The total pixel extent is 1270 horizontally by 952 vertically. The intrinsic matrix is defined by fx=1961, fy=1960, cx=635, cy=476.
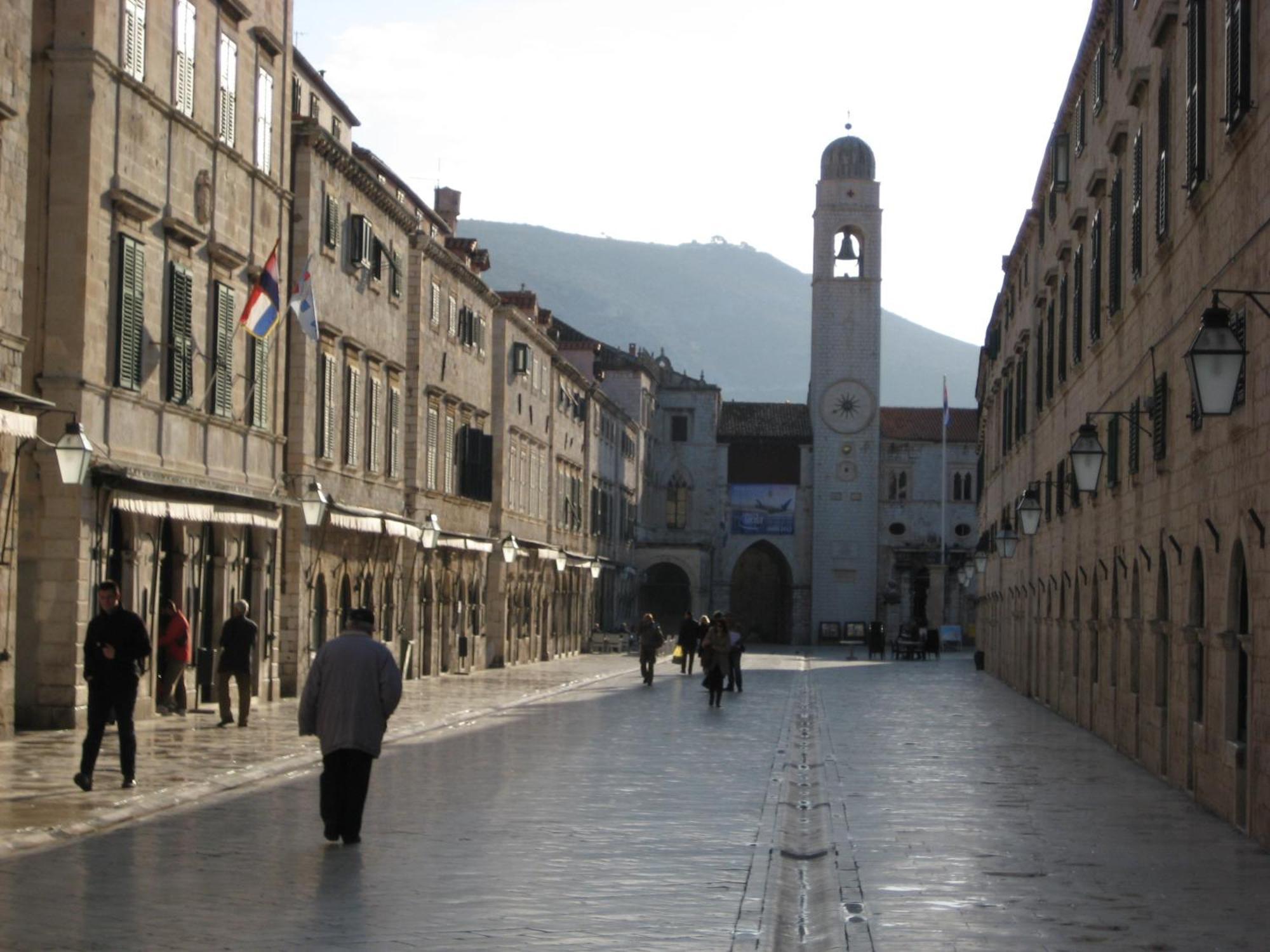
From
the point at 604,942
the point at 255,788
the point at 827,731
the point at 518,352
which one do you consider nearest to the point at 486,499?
the point at 518,352

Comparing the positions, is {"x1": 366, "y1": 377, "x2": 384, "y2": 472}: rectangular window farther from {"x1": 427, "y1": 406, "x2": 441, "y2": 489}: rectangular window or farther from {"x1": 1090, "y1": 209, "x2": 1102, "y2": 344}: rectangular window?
{"x1": 1090, "y1": 209, "x2": 1102, "y2": 344}: rectangular window

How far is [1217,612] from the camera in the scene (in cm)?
1648

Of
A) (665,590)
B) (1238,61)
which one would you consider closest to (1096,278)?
(1238,61)

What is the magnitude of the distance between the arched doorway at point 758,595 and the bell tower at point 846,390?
6.75 m

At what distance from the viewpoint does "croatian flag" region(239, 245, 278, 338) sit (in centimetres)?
2722

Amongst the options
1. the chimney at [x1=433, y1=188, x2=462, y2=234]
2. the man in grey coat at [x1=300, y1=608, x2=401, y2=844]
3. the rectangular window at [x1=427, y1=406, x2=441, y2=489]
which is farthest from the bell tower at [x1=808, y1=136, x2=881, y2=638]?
the man in grey coat at [x1=300, y1=608, x2=401, y2=844]

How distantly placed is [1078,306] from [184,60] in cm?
1366

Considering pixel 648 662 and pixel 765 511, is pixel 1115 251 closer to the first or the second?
pixel 648 662

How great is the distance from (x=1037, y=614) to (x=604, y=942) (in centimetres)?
2919

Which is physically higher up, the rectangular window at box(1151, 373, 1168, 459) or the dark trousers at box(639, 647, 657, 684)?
the rectangular window at box(1151, 373, 1168, 459)

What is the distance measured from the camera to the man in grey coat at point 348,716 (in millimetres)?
13586

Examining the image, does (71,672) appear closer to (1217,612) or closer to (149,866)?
(149,866)

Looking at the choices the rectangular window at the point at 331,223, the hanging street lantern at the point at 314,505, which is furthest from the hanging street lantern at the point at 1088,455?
the rectangular window at the point at 331,223

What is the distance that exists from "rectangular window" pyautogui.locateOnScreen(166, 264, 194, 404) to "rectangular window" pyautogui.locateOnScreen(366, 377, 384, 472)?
11.8 meters
